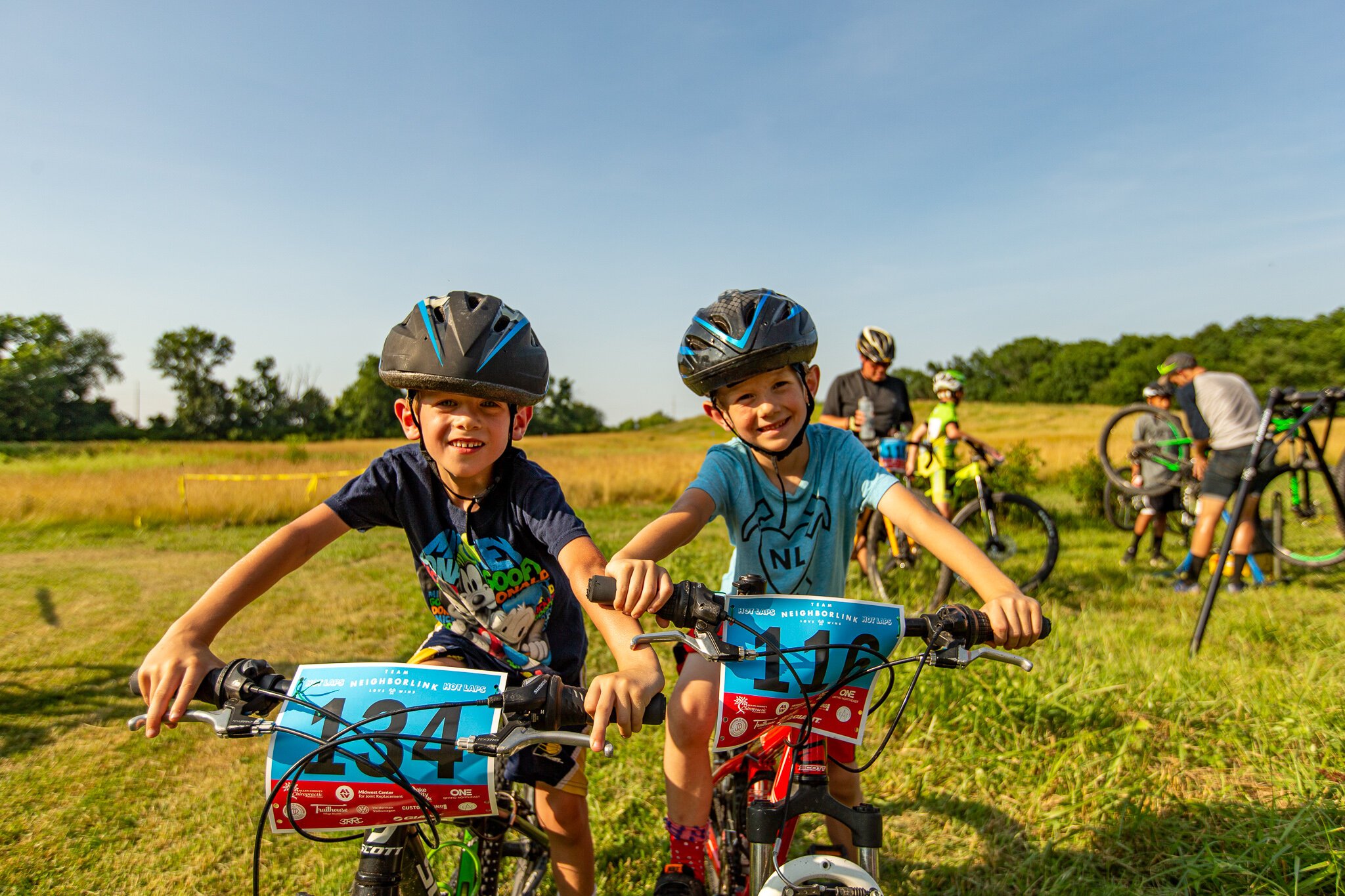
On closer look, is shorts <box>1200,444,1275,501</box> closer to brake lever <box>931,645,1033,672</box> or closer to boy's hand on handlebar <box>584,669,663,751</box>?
brake lever <box>931,645,1033,672</box>

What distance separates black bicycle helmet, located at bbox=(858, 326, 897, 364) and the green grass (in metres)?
2.80

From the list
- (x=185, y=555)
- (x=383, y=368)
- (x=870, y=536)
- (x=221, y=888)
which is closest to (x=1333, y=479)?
(x=870, y=536)

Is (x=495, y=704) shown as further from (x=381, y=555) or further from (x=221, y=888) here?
(x=381, y=555)

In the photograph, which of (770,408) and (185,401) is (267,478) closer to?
(770,408)

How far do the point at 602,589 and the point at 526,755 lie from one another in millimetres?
763

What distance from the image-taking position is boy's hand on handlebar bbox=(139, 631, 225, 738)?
5.34ft

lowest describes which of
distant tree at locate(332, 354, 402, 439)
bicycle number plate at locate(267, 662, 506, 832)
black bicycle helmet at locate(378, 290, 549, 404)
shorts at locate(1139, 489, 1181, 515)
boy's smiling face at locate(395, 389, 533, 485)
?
shorts at locate(1139, 489, 1181, 515)

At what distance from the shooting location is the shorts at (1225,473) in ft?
23.3

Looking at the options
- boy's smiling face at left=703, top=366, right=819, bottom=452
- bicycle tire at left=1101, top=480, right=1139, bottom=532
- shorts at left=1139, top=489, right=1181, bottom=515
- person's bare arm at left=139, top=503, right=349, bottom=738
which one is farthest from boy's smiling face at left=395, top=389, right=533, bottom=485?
bicycle tire at left=1101, top=480, right=1139, bottom=532

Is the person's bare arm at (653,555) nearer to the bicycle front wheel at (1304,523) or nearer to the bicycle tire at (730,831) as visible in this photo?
the bicycle tire at (730,831)

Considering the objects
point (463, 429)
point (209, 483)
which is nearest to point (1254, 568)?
point (463, 429)

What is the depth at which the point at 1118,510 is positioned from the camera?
38.8ft

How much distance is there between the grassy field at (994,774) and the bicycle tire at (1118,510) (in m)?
4.50

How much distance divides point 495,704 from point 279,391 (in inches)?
2795
